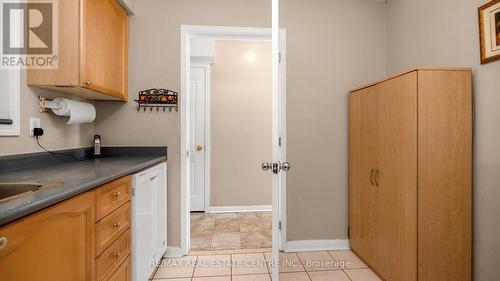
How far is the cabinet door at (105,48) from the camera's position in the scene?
5.45ft

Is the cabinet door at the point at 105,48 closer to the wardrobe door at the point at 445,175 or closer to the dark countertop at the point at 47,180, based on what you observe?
the dark countertop at the point at 47,180

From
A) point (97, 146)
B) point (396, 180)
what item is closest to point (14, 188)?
point (97, 146)

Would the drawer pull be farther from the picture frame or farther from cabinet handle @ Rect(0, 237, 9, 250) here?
the picture frame

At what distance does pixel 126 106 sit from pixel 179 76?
554 mm

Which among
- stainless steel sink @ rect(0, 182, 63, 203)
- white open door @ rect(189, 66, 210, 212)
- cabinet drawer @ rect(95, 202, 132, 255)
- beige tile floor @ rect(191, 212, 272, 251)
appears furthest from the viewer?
white open door @ rect(189, 66, 210, 212)

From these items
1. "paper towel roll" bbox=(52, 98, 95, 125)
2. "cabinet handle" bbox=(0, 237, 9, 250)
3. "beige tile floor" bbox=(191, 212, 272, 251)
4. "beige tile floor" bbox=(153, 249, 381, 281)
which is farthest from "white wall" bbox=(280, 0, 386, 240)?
"cabinet handle" bbox=(0, 237, 9, 250)

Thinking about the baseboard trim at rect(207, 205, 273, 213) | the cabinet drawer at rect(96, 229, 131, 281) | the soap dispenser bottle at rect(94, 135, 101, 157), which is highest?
the soap dispenser bottle at rect(94, 135, 101, 157)

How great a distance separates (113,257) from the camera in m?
1.35

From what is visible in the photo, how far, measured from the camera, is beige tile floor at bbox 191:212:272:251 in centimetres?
259

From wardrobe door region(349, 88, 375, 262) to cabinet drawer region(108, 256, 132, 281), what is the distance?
1.82 m

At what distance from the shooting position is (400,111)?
171 centimetres

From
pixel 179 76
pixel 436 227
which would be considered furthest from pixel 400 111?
pixel 179 76

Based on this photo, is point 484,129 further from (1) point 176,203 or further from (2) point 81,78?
(2) point 81,78

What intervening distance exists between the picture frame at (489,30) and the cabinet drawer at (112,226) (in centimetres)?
233
